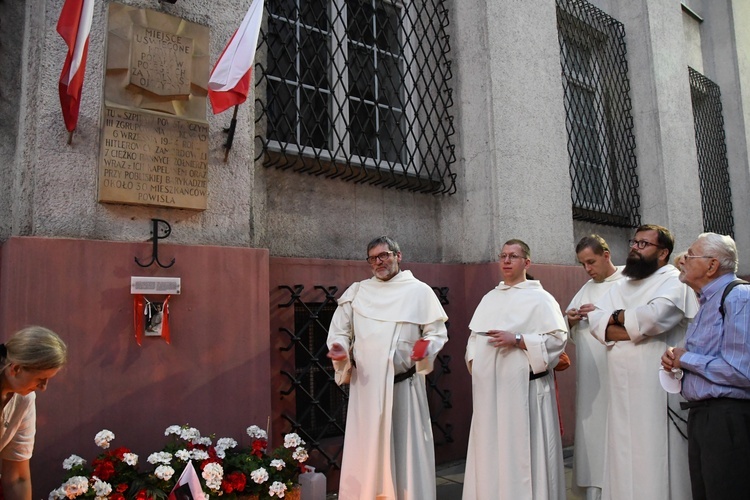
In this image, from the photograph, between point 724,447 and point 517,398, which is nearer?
point 724,447

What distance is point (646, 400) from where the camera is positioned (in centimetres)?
A: 420

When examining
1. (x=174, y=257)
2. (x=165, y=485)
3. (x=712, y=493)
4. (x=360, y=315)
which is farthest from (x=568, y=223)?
(x=165, y=485)

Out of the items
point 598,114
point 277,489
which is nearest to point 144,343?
point 277,489

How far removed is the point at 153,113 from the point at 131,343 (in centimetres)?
159

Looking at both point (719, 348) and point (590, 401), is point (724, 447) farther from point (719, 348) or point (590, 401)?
point (590, 401)

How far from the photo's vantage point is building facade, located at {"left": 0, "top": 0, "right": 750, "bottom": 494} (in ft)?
13.3

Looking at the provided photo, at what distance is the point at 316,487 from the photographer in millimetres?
4473

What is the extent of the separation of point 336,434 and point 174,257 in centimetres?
230

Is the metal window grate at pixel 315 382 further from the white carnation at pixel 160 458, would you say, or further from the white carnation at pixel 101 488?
the white carnation at pixel 101 488

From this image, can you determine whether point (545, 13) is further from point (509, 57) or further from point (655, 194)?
point (655, 194)

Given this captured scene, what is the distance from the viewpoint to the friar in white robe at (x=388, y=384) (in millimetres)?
4316

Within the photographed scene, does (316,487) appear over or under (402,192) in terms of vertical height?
under

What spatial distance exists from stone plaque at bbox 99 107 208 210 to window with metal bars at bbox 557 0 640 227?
5.38m

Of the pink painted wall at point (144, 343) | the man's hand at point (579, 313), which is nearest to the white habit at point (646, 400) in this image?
the man's hand at point (579, 313)
